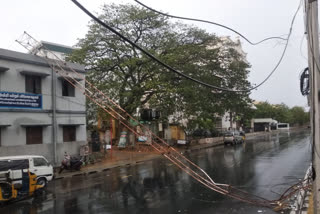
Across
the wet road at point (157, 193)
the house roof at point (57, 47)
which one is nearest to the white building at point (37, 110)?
the wet road at point (157, 193)

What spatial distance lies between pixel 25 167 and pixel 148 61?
15987mm

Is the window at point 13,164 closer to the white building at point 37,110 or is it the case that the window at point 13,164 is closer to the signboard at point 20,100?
the white building at point 37,110

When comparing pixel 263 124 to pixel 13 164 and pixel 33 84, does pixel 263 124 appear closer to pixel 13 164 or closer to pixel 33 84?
pixel 33 84

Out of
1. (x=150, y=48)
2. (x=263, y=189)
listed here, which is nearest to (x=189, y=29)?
(x=150, y=48)

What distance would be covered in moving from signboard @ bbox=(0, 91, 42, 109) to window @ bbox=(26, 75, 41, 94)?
580 millimetres

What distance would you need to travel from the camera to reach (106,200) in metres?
10.7

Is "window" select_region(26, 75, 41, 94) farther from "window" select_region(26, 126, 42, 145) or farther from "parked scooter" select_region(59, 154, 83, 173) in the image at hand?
"parked scooter" select_region(59, 154, 83, 173)

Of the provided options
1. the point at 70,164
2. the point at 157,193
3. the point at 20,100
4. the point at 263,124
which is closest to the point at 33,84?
the point at 20,100

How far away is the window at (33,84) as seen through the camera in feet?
61.5

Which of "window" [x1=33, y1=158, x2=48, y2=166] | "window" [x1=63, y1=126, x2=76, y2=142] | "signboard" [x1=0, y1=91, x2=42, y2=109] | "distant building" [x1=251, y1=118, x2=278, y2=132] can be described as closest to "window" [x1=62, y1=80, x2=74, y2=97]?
"signboard" [x1=0, y1=91, x2=42, y2=109]

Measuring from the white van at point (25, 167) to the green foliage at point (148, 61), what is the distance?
13.0 meters

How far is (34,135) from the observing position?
62.0 ft

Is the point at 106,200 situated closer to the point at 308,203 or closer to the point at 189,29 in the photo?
the point at 308,203

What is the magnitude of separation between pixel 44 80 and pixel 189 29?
15855mm
